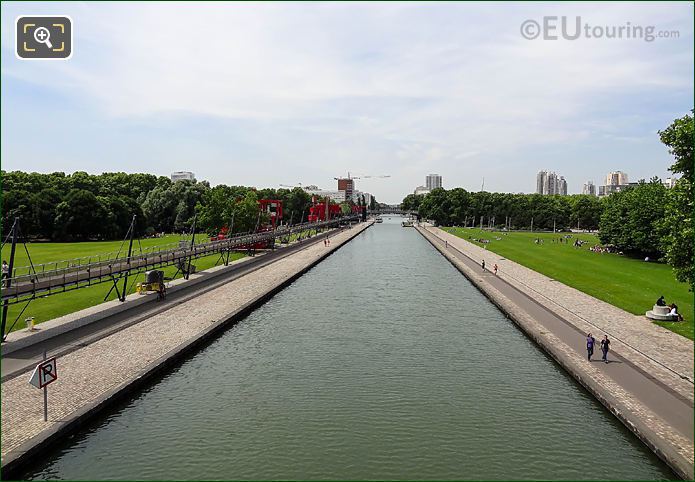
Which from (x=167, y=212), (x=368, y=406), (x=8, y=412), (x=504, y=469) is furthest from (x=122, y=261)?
(x=167, y=212)

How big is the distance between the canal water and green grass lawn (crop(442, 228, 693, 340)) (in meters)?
11.5

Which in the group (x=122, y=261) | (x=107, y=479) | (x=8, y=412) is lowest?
(x=107, y=479)

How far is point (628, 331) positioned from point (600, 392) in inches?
433

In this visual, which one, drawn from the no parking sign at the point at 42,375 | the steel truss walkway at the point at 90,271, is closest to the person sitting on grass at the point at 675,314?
the no parking sign at the point at 42,375

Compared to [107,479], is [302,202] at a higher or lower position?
higher

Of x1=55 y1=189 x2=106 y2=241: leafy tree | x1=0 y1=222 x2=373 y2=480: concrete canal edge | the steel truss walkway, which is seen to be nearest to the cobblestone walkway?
x1=0 y1=222 x2=373 y2=480: concrete canal edge

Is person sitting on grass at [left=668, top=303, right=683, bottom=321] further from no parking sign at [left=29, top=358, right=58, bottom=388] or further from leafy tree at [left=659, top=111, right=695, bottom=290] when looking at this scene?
no parking sign at [left=29, top=358, right=58, bottom=388]

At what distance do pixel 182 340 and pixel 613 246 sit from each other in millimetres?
70824

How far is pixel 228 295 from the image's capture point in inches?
1745

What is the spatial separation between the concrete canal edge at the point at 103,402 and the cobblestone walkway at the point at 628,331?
22.0 meters

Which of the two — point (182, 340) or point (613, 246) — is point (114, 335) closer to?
point (182, 340)

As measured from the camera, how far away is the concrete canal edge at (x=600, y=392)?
664 inches

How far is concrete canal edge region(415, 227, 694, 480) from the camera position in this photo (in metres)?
16.9

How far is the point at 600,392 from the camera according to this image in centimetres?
2223
